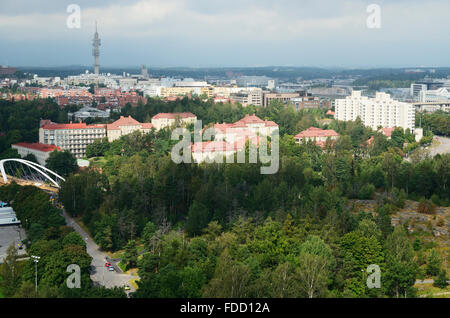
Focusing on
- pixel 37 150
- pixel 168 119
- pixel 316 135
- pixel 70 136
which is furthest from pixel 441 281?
pixel 168 119

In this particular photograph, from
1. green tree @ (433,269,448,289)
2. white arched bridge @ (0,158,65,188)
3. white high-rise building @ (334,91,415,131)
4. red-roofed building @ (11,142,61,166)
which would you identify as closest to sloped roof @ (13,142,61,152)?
red-roofed building @ (11,142,61,166)

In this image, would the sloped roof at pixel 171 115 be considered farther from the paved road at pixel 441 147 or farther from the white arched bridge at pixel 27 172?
the paved road at pixel 441 147

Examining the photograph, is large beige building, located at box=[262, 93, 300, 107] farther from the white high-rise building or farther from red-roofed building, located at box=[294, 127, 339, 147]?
red-roofed building, located at box=[294, 127, 339, 147]

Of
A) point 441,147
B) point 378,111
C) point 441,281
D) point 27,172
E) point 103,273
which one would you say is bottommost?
point 103,273

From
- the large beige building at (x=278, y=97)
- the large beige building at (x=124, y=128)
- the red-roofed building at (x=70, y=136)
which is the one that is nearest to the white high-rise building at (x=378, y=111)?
the large beige building at (x=278, y=97)

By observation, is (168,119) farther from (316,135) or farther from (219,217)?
(219,217)

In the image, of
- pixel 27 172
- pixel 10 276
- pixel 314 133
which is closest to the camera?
pixel 10 276
